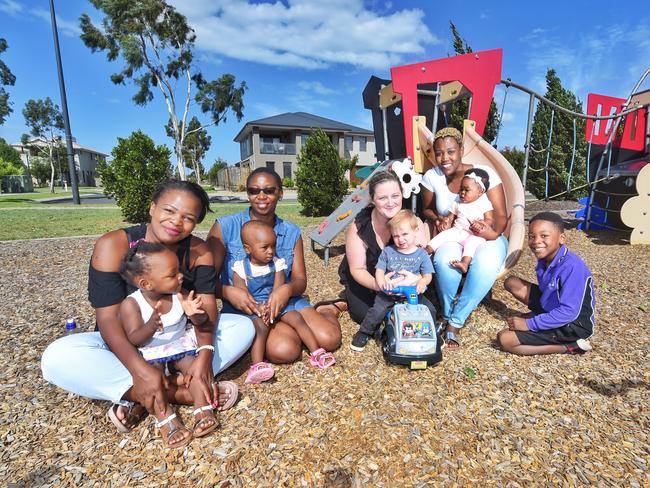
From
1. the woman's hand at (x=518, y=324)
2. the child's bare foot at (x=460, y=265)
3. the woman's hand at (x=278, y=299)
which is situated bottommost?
the woman's hand at (x=518, y=324)

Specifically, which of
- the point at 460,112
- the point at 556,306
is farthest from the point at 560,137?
the point at 556,306

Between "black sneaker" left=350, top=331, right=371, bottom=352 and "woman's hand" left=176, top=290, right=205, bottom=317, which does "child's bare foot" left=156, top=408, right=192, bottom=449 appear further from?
"black sneaker" left=350, top=331, right=371, bottom=352

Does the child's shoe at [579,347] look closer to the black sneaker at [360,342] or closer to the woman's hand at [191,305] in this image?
the black sneaker at [360,342]

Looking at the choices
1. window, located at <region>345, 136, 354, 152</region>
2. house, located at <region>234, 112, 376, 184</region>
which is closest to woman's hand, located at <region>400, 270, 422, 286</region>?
house, located at <region>234, 112, 376, 184</region>

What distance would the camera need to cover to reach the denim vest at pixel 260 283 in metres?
2.63

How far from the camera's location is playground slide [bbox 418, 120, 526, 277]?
3210 mm

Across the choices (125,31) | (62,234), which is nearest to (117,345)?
(62,234)

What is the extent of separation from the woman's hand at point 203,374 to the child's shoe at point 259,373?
31 centimetres

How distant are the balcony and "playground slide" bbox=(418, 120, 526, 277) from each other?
28.6 m

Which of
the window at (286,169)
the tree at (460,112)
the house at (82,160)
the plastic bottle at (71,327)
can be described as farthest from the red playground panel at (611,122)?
the house at (82,160)

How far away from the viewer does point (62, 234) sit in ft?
27.5

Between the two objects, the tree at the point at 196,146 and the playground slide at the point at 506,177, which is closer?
the playground slide at the point at 506,177

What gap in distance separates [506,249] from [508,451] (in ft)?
5.86

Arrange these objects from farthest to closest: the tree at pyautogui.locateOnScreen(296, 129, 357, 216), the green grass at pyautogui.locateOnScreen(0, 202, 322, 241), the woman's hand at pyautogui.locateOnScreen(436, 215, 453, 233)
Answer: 1. the tree at pyautogui.locateOnScreen(296, 129, 357, 216)
2. the green grass at pyautogui.locateOnScreen(0, 202, 322, 241)
3. the woman's hand at pyautogui.locateOnScreen(436, 215, 453, 233)
